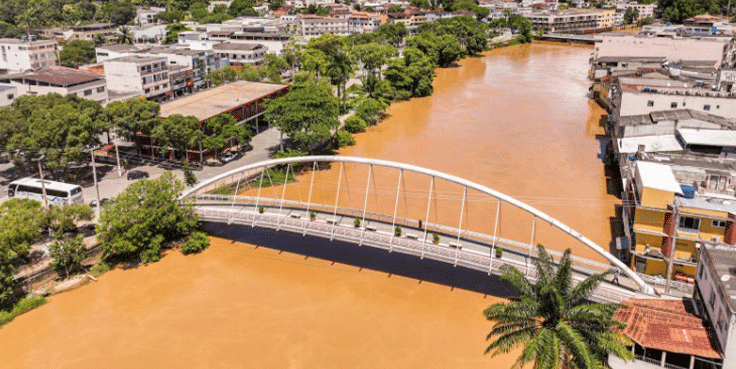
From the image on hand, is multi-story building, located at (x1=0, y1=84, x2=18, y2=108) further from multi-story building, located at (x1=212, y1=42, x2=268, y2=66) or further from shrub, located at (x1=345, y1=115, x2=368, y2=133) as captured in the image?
shrub, located at (x1=345, y1=115, x2=368, y2=133)

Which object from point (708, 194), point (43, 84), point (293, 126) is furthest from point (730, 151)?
point (43, 84)

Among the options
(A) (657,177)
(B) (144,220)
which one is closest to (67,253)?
(B) (144,220)

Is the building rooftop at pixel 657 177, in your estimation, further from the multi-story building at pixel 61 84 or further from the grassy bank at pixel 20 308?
the multi-story building at pixel 61 84

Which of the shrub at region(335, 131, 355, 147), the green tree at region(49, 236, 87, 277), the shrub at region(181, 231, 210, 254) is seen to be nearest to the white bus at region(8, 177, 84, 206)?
the green tree at region(49, 236, 87, 277)

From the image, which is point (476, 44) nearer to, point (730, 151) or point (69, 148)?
point (730, 151)

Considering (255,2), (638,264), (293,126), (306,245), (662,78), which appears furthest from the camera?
(255,2)

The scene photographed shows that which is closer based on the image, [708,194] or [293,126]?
[708,194]
